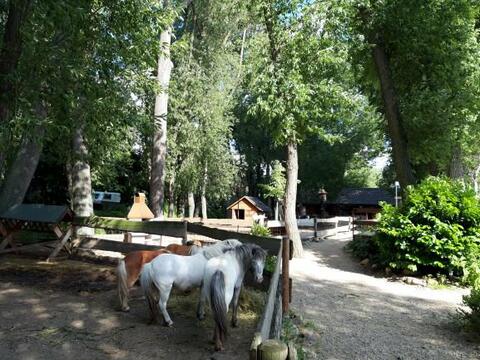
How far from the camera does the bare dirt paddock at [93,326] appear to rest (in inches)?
187

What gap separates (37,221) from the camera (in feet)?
30.7

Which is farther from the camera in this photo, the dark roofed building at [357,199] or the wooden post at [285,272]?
the dark roofed building at [357,199]

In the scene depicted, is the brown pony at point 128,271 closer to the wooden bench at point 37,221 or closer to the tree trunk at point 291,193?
the wooden bench at point 37,221

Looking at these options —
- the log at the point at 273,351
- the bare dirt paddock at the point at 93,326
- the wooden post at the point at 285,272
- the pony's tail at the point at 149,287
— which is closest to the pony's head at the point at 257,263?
the bare dirt paddock at the point at 93,326

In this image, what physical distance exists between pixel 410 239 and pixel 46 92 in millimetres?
8556

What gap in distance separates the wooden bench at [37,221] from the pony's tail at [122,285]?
378 cm

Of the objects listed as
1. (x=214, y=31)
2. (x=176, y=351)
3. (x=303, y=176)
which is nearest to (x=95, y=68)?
(x=176, y=351)

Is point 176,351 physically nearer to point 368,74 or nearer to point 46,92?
point 46,92

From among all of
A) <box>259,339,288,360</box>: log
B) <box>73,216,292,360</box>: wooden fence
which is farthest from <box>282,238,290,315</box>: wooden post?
<box>259,339,288,360</box>: log

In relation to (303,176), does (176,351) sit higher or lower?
lower

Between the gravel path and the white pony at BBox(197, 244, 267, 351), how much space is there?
4.64 ft

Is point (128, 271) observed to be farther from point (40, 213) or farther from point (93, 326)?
point (40, 213)

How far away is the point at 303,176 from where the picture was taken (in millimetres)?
53188

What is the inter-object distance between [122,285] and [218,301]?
79.2 inches
